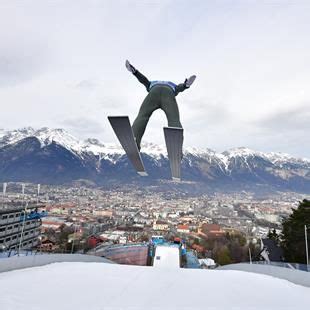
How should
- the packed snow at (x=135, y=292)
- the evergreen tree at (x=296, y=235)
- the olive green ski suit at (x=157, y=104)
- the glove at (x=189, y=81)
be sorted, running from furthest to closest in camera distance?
the evergreen tree at (x=296, y=235) → the glove at (x=189, y=81) → the olive green ski suit at (x=157, y=104) → the packed snow at (x=135, y=292)

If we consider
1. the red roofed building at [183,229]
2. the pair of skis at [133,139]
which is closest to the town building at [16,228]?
the pair of skis at [133,139]

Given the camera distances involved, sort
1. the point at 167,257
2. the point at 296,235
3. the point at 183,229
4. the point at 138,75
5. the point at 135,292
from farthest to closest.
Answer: the point at 183,229 < the point at 167,257 < the point at 296,235 < the point at 138,75 < the point at 135,292

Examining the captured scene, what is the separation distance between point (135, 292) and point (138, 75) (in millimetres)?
4802

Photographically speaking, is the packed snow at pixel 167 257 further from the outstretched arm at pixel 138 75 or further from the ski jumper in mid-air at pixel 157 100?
the outstretched arm at pixel 138 75

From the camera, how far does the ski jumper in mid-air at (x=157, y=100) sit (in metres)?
6.17

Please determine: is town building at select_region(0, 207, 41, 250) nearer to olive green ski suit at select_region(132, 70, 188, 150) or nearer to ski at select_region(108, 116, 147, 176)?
ski at select_region(108, 116, 147, 176)

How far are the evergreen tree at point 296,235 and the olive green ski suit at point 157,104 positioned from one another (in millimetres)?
17848

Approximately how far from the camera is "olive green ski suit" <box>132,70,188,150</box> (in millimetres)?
6148

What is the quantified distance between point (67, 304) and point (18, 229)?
1474 inches

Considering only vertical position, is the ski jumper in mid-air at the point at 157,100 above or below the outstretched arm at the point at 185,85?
below

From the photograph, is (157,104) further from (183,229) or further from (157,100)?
(183,229)

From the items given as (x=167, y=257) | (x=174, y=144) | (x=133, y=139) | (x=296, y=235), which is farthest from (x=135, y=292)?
(x=167, y=257)

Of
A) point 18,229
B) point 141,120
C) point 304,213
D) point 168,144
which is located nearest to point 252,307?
point 168,144

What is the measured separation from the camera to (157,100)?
249 inches
